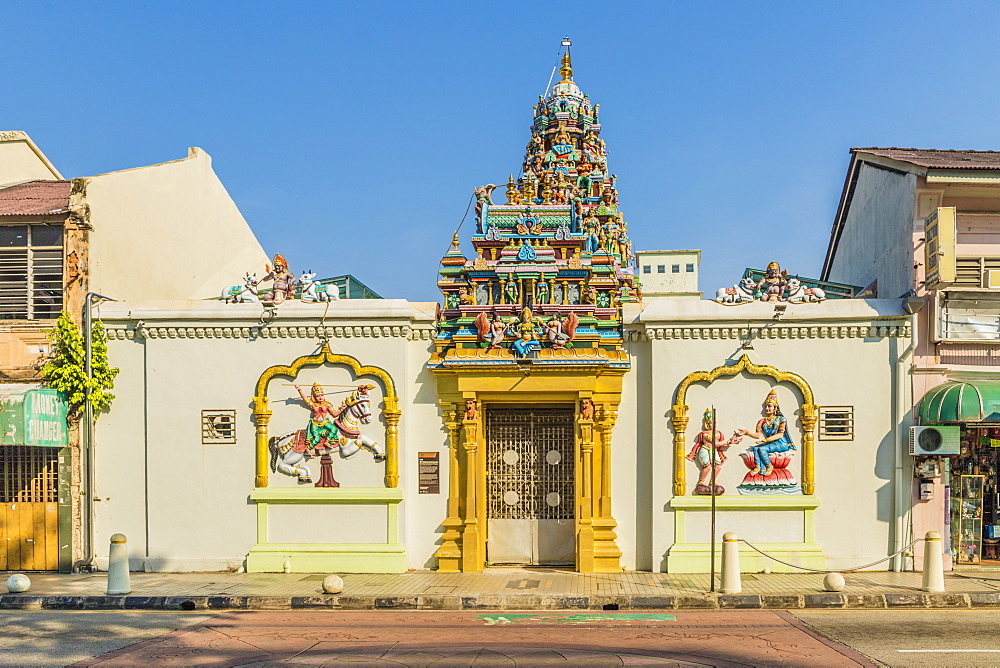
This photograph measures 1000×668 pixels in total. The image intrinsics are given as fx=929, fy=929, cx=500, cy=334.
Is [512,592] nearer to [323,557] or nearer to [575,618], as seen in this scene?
[575,618]

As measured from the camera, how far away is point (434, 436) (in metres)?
17.4

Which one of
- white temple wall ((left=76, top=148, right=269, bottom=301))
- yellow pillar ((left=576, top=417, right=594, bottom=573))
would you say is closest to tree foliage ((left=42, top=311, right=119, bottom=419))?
white temple wall ((left=76, top=148, right=269, bottom=301))

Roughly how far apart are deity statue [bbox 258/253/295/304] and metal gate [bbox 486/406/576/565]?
446 centimetres

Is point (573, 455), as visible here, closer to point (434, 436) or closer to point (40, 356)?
point (434, 436)

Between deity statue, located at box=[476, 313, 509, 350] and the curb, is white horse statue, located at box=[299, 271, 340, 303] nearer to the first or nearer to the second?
deity statue, located at box=[476, 313, 509, 350]

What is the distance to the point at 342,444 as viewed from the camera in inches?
679

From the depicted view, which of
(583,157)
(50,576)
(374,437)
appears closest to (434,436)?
(374,437)

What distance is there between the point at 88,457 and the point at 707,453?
1149 cm

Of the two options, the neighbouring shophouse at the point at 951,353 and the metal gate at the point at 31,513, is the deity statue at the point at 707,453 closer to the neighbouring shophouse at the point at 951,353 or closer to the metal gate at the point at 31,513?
the neighbouring shophouse at the point at 951,353

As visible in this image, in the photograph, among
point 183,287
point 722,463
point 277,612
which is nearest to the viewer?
point 277,612

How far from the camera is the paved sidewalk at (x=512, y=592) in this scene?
47.3 ft

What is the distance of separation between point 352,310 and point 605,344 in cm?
474

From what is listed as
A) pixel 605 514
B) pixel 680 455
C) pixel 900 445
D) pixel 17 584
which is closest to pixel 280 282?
pixel 17 584

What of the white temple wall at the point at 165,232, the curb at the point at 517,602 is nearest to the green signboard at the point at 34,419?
the white temple wall at the point at 165,232
